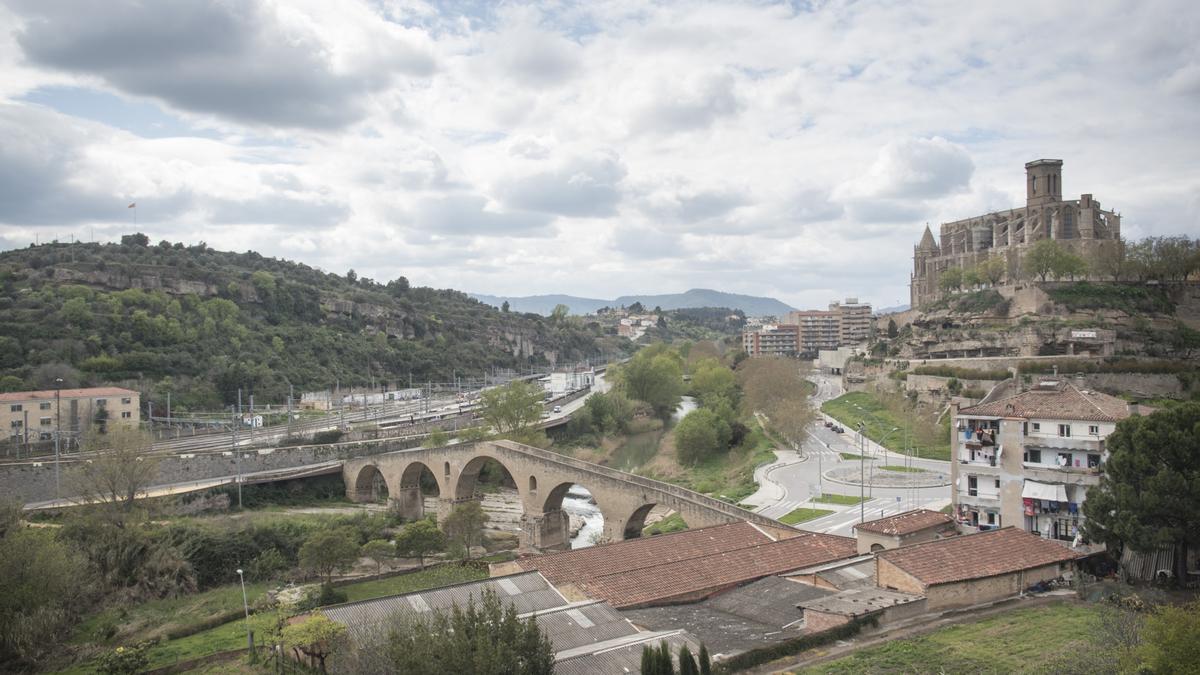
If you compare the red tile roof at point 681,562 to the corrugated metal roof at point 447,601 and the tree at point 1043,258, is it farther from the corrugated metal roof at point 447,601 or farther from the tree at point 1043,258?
the tree at point 1043,258

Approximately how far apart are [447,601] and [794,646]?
8.87 m

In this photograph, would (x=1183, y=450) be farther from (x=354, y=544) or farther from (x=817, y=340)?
(x=817, y=340)

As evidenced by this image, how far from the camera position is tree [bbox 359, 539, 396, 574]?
34.2 metres

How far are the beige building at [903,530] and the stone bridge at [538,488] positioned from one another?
340 centimetres

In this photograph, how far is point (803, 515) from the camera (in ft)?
110

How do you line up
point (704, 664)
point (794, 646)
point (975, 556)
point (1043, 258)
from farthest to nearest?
point (1043, 258) → point (975, 556) → point (794, 646) → point (704, 664)

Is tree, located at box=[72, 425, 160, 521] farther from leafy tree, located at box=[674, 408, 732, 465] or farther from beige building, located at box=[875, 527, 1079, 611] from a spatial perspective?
beige building, located at box=[875, 527, 1079, 611]

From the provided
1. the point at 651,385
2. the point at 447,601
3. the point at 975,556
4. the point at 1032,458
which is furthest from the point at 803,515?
the point at 651,385

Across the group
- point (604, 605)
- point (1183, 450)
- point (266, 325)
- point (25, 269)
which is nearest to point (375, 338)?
point (266, 325)

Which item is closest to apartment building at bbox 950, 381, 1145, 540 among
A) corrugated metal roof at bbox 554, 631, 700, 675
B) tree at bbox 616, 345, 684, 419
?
corrugated metal roof at bbox 554, 631, 700, 675

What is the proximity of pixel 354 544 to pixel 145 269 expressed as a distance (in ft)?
187

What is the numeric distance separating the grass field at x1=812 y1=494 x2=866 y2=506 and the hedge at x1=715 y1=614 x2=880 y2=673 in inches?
671

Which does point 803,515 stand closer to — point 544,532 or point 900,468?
point 900,468

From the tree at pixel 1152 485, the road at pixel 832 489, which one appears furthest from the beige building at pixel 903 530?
the tree at pixel 1152 485
